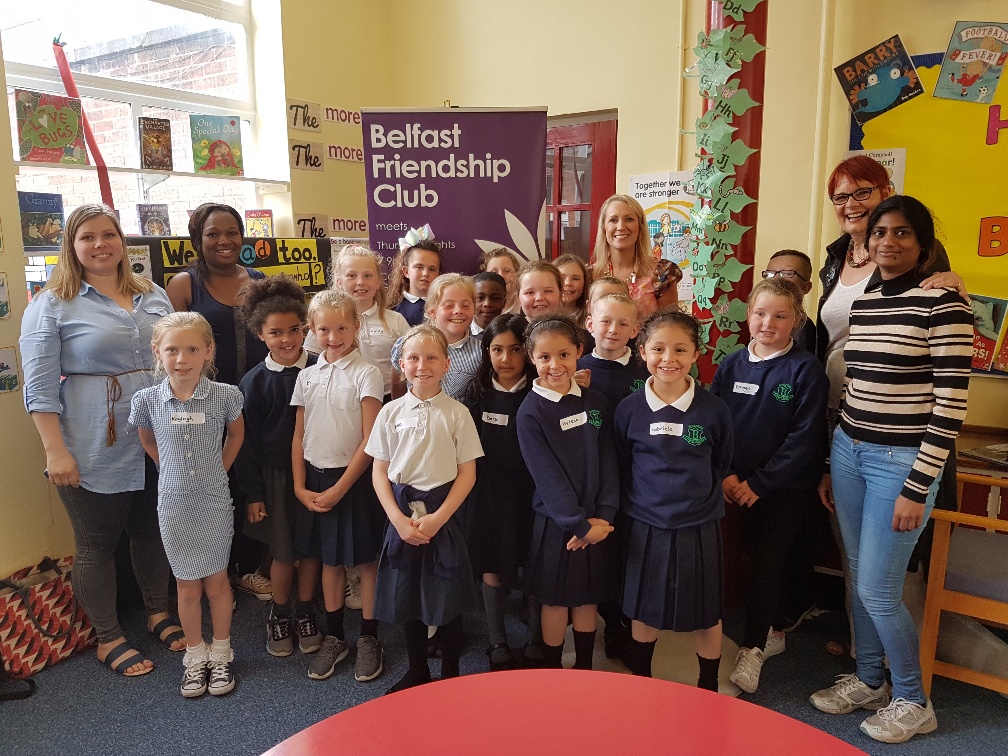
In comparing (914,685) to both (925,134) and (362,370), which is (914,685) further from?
(925,134)

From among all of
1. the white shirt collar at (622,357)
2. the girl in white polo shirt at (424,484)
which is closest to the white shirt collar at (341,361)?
the girl in white polo shirt at (424,484)

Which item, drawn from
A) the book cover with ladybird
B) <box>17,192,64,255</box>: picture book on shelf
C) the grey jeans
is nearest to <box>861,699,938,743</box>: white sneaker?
the grey jeans

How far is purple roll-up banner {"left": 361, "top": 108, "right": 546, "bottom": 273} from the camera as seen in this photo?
3127 mm

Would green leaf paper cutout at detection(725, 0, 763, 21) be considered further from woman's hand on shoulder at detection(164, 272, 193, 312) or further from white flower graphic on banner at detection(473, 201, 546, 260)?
woman's hand on shoulder at detection(164, 272, 193, 312)

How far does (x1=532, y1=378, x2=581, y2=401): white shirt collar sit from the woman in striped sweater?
0.79 m

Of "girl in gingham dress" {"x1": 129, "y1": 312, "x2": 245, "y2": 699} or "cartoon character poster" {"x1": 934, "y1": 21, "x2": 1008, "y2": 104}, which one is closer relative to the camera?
"girl in gingham dress" {"x1": 129, "y1": 312, "x2": 245, "y2": 699}

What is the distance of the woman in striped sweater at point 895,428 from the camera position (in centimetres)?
185

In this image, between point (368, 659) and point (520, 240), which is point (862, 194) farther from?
point (368, 659)

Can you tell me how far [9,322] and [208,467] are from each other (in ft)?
3.26

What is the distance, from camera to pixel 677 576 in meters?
1.98

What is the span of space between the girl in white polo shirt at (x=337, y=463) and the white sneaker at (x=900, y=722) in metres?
1.51

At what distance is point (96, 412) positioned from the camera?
2.33 m

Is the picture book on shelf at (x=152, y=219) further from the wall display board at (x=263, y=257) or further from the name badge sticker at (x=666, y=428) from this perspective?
the name badge sticker at (x=666, y=428)

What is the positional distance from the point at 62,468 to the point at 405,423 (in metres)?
1.13
